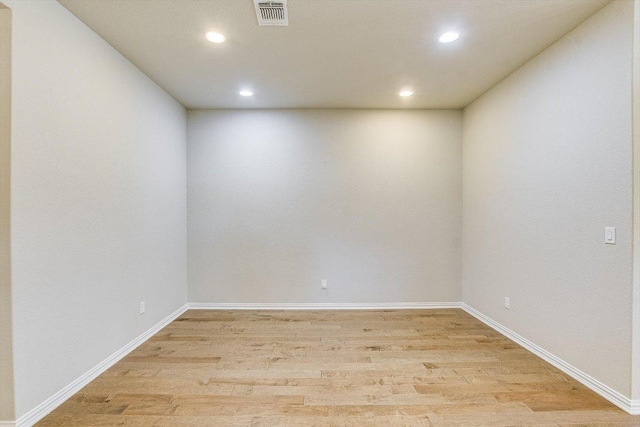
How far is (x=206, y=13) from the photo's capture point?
2.02 meters

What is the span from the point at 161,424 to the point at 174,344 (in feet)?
3.83

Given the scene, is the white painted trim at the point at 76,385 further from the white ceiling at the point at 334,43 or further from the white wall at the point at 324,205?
the white ceiling at the point at 334,43

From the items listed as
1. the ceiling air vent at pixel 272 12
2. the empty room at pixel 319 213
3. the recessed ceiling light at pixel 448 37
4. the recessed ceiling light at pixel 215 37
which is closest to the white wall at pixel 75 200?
the empty room at pixel 319 213

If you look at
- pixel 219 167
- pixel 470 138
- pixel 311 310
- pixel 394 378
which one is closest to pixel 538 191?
pixel 470 138

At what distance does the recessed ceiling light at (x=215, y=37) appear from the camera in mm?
2252

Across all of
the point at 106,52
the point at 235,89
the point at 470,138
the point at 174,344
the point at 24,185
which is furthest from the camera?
the point at 470,138

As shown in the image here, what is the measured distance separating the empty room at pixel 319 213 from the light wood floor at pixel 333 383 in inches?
0.9

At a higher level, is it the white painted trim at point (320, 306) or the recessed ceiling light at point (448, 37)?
the recessed ceiling light at point (448, 37)

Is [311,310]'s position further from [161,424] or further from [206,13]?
[206,13]

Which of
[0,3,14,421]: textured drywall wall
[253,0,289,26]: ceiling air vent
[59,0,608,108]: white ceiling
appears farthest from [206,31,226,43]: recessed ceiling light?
[0,3,14,421]: textured drywall wall

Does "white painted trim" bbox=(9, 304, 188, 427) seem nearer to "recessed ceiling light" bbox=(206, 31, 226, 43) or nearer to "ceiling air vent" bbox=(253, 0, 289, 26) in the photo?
"recessed ceiling light" bbox=(206, 31, 226, 43)

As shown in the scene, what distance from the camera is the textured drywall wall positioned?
164 cm

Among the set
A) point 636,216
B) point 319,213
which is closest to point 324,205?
point 319,213

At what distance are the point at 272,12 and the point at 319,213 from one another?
2.39 m
